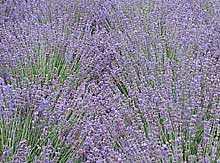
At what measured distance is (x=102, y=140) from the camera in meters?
1.94

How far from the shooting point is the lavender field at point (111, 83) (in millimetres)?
1813

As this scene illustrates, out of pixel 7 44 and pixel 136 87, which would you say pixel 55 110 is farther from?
pixel 7 44

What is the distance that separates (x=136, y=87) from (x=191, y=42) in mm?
586

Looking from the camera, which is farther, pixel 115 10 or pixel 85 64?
pixel 115 10

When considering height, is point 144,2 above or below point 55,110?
above

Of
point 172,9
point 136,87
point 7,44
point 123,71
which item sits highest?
point 172,9

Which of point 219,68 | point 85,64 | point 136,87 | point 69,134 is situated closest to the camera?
point 69,134

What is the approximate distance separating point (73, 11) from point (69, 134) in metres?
1.54

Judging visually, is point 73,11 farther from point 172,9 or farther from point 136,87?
point 136,87

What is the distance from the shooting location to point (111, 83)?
2.39 m

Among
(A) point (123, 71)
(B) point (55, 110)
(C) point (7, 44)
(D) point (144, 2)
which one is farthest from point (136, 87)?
(D) point (144, 2)

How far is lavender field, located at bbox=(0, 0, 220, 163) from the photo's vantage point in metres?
1.81

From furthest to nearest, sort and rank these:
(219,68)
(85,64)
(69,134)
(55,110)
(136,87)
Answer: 1. (85,64)
2. (219,68)
3. (136,87)
4. (55,110)
5. (69,134)

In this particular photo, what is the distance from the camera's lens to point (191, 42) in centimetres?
256
